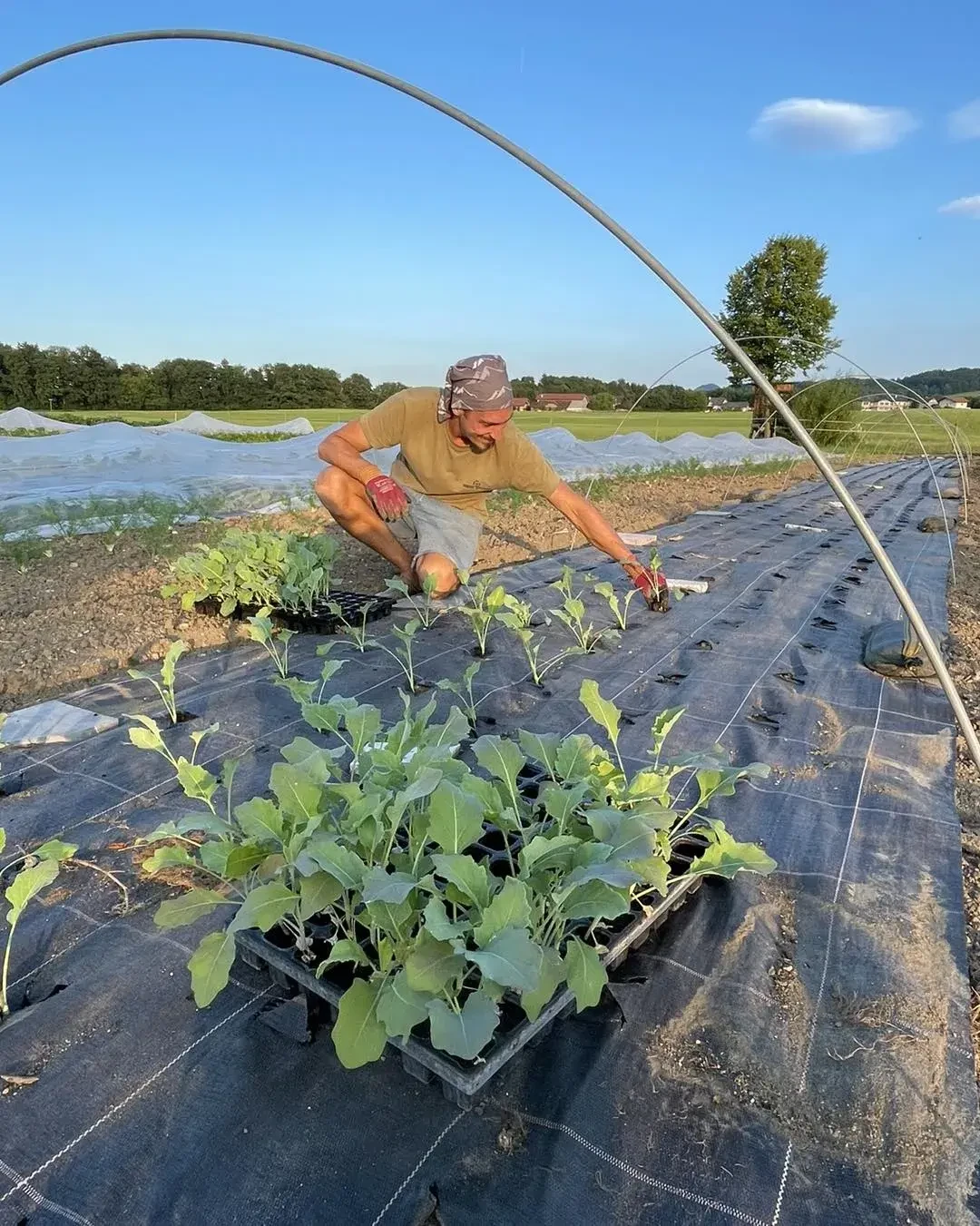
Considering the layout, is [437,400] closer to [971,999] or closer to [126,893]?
[126,893]

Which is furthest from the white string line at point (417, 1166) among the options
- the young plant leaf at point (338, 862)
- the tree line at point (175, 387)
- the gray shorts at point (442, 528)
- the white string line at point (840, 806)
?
the tree line at point (175, 387)

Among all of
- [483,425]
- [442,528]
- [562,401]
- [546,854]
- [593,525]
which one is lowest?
[546,854]

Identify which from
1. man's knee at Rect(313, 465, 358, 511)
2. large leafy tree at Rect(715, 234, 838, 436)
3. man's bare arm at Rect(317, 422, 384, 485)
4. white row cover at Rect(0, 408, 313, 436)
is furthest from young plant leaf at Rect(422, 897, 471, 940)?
large leafy tree at Rect(715, 234, 838, 436)

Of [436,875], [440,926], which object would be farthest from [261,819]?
[440,926]

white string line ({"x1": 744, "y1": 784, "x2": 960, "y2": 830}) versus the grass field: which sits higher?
the grass field

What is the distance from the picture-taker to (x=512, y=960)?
965 millimetres

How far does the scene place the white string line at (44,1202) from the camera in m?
0.96

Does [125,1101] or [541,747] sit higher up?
[541,747]

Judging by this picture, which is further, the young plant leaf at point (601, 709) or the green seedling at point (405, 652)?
the green seedling at point (405, 652)

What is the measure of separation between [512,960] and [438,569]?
108 inches

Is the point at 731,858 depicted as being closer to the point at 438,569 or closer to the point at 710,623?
the point at 710,623

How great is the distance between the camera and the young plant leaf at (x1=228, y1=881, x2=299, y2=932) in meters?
1.10

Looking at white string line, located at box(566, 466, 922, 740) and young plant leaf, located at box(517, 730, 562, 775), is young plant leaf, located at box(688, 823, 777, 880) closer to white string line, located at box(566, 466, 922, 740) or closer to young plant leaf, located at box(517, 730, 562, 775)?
young plant leaf, located at box(517, 730, 562, 775)

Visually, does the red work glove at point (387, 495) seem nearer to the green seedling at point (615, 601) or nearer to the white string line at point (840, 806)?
the green seedling at point (615, 601)
